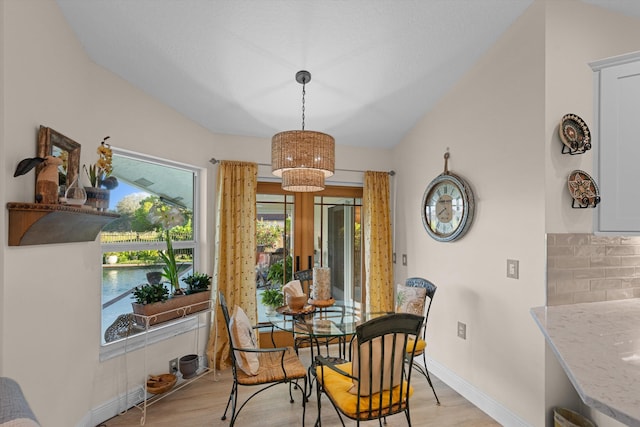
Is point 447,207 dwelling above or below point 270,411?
above

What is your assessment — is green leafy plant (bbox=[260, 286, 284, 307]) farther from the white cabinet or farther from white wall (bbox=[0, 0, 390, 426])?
the white cabinet

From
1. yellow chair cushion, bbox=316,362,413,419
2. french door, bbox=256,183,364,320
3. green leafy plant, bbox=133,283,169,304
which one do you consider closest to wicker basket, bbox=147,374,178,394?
green leafy plant, bbox=133,283,169,304

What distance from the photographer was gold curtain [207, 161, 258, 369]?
10.8 feet

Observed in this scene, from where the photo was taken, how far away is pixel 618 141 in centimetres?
137

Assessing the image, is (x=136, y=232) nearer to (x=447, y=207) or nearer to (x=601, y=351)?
(x=447, y=207)

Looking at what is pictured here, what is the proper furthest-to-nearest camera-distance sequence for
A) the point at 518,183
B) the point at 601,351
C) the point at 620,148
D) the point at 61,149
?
the point at 518,183 → the point at 61,149 → the point at 620,148 → the point at 601,351

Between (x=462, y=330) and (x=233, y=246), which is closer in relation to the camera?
(x=462, y=330)

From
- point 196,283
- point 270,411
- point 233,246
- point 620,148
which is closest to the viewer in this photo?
point 620,148

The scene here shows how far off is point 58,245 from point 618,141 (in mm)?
3044

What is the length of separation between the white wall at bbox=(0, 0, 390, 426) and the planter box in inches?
12.2

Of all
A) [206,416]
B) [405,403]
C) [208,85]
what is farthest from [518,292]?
[208,85]

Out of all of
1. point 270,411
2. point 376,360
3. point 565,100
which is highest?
point 565,100

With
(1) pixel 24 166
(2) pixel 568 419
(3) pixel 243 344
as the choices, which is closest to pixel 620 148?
(2) pixel 568 419

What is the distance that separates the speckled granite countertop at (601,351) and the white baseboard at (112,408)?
2901 mm
